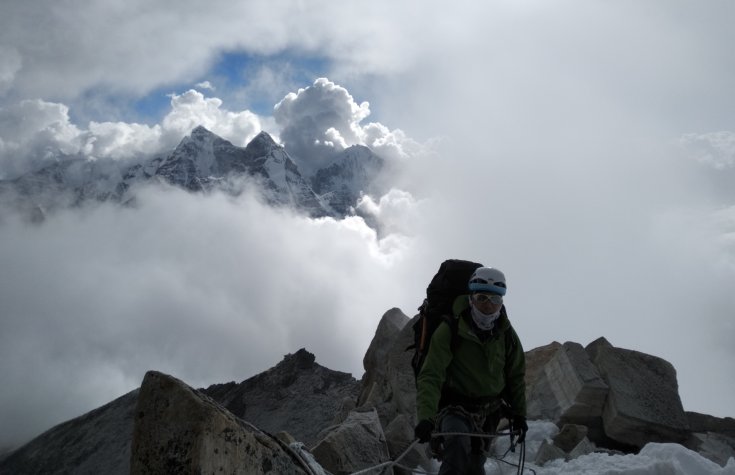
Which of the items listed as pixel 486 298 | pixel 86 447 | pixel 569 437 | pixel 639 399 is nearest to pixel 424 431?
pixel 486 298

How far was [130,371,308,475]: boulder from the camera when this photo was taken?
4.38 m

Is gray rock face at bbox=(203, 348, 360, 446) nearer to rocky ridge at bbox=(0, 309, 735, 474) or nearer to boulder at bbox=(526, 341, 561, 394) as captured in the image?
boulder at bbox=(526, 341, 561, 394)

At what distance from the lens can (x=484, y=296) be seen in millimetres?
6145

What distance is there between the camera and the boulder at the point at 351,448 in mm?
9070

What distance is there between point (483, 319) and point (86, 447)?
98003mm

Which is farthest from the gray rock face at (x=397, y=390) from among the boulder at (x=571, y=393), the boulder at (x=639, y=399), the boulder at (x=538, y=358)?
the boulder at (x=639, y=399)

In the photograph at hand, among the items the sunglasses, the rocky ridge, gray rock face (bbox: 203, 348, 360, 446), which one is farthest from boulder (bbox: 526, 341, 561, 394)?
gray rock face (bbox: 203, 348, 360, 446)

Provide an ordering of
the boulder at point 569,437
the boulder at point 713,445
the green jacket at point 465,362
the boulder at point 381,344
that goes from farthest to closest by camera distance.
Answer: the boulder at point 381,344
the boulder at point 569,437
the boulder at point 713,445
the green jacket at point 465,362

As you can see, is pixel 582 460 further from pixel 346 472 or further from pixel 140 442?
pixel 140 442

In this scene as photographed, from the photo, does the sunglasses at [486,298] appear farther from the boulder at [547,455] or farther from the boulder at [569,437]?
the boulder at [569,437]

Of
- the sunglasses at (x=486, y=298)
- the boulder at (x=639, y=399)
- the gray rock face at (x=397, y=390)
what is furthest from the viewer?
the gray rock face at (x=397, y=390)

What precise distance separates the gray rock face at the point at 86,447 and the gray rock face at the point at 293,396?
23.1 meters

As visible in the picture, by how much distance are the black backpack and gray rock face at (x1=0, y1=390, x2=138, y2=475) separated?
274 feet

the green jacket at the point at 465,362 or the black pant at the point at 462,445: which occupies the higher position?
the green jacket at the point at 465,362
